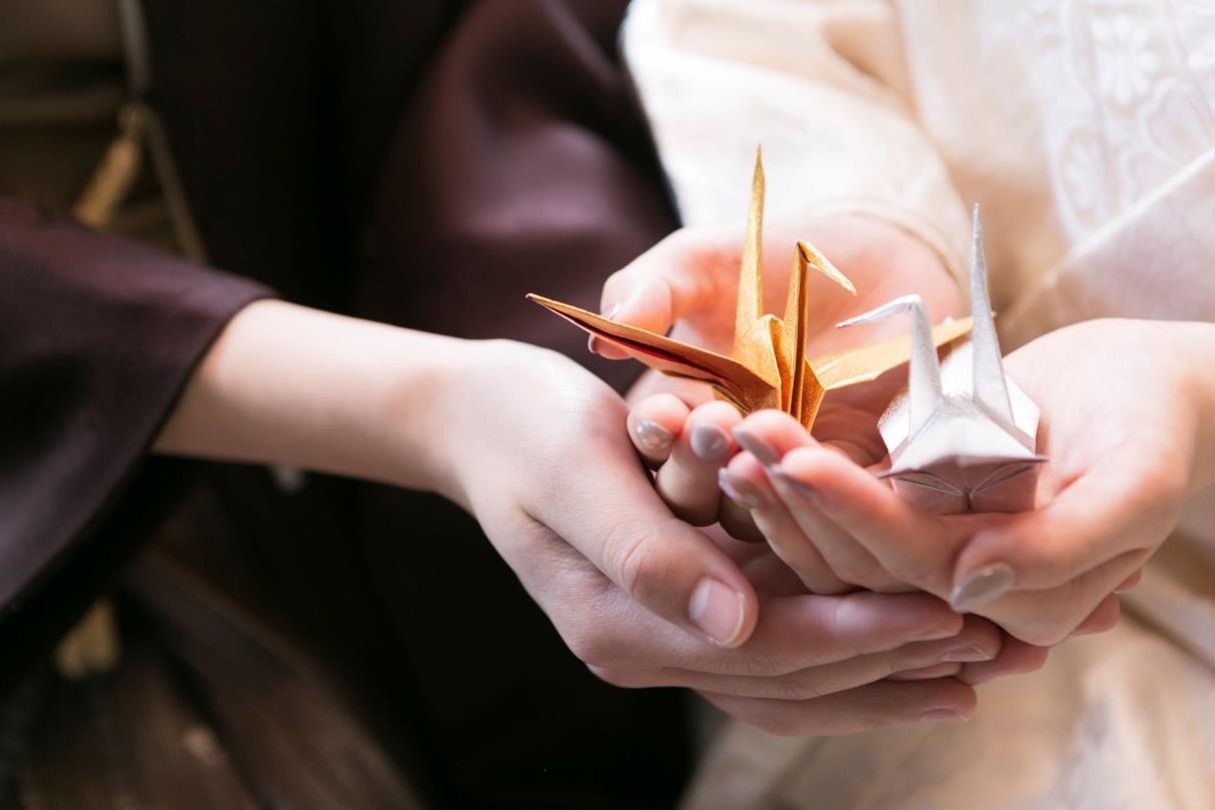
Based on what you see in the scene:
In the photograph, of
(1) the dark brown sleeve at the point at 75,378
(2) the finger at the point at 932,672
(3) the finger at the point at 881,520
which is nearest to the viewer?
(3) the finger at the point at 881,520

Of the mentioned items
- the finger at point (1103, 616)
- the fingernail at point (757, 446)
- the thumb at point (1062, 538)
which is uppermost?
the fingernail at point (757, 446)

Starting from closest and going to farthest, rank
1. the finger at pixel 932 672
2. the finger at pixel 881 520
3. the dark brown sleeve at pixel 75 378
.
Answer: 1. the finger at pixel 881 520
2. the finger at pixel 932 672
3. the dark brown sleeve at pixel 75 378

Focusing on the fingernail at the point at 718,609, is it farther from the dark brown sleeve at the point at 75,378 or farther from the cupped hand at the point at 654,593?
the dark brown sleeve at the point at 75,378

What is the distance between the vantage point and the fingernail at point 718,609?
35cm

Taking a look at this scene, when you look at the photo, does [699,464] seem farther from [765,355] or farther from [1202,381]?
[1202,381]

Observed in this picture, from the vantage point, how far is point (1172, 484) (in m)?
0.32

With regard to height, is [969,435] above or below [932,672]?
above

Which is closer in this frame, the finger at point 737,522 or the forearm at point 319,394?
the finger at point 737,522

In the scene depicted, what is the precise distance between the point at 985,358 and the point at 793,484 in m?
0.07

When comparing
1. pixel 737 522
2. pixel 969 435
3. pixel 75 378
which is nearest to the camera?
pixel 969 435

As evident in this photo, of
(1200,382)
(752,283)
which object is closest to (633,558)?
(752,283)

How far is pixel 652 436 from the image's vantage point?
355 millimetres

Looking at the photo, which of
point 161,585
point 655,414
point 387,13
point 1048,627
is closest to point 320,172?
point 387,13

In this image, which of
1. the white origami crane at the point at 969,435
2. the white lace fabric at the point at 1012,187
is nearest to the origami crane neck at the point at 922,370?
the white origami crane at the point at 969,435
